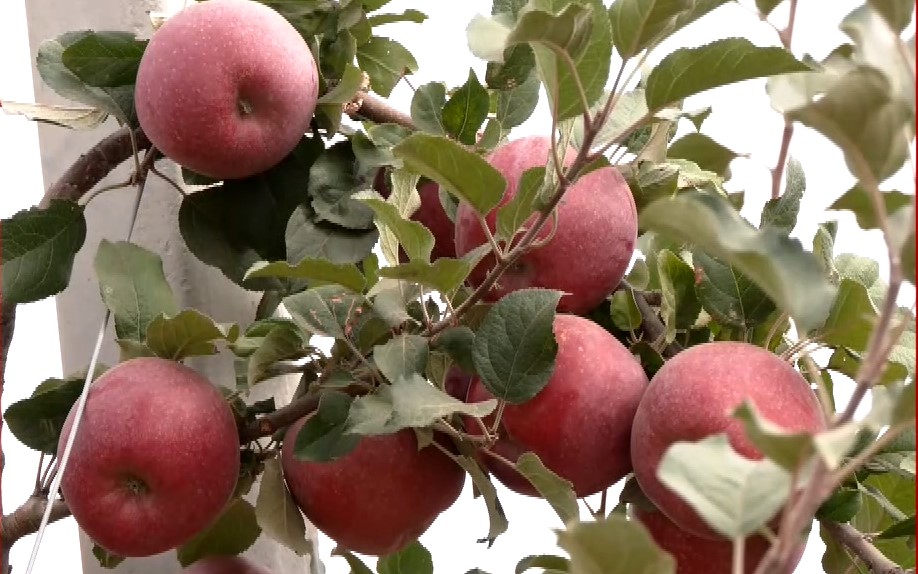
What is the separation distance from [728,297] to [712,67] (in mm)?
125

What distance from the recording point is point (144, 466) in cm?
52

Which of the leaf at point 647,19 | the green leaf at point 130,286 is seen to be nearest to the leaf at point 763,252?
the leaf at point 647,19

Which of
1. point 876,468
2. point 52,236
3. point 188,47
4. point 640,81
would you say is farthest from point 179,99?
point 876,468

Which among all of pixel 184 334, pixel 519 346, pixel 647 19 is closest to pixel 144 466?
pixel 184 334

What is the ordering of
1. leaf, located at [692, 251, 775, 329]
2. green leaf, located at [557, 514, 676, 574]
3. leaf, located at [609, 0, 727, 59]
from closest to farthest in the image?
green leaf, located at [557, 514, 676, 574] < leaf, located at [609, 0, 727, 59] < leaf, located at [692, 251, 775, 329]

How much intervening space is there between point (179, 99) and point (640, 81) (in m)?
0.25

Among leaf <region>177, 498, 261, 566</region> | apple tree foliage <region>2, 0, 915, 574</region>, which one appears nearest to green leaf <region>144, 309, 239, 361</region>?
apple tree foliage <region>2, 0, 915, 574</region>

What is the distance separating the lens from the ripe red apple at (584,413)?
49 centimetres

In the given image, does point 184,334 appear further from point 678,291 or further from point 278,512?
point 678,291

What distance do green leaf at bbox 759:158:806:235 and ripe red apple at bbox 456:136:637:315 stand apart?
61 millimetres

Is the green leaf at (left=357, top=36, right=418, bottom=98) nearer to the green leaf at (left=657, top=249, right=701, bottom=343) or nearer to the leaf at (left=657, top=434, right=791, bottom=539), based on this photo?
the green leaf at (left=657, top=249, right=701, bottom=343)

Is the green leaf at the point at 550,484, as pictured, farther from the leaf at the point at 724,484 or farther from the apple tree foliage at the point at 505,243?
the leaf at the point at 724,484

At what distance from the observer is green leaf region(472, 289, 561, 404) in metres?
0.49

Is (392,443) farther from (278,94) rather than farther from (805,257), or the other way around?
(805,257)
